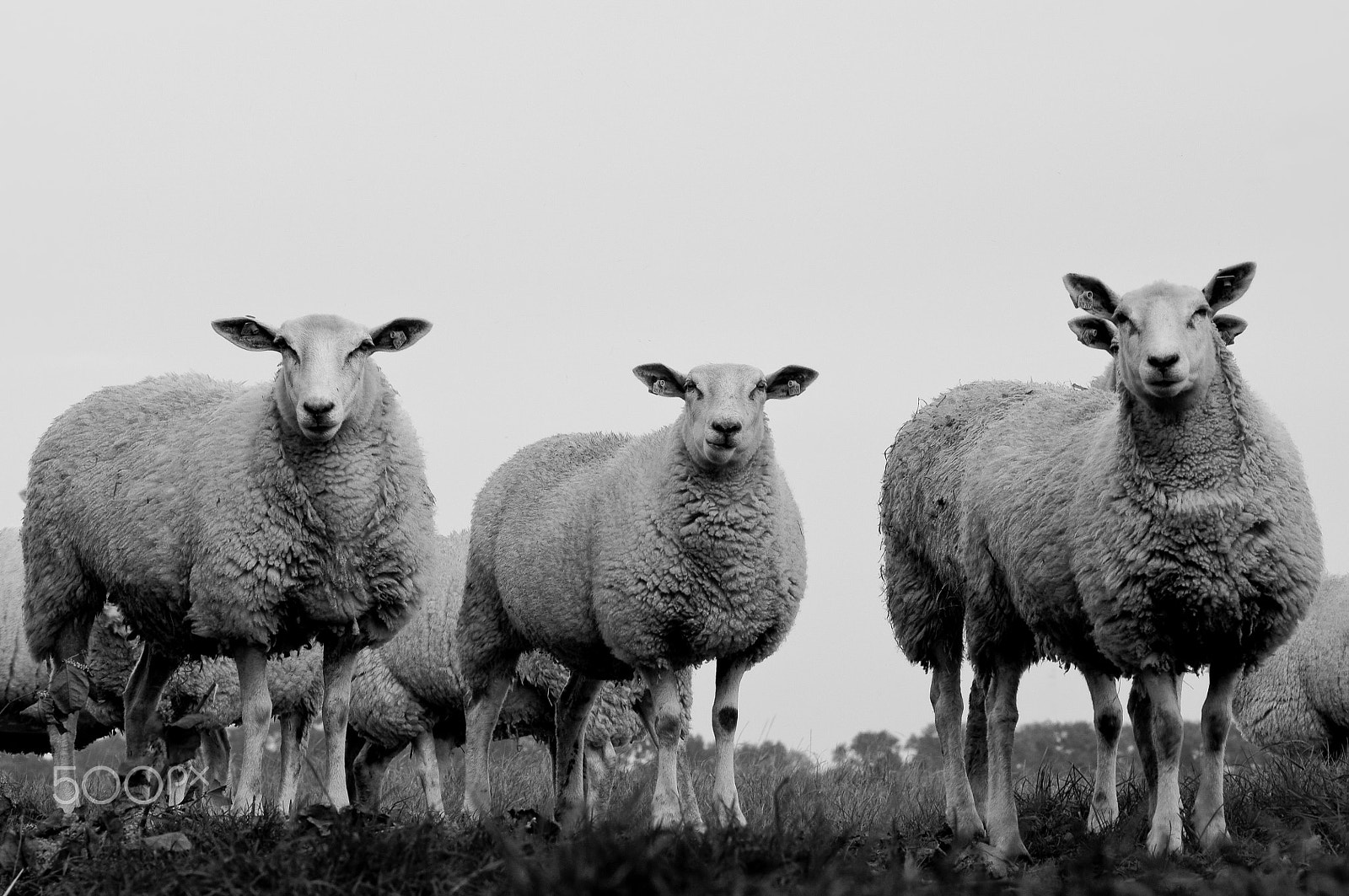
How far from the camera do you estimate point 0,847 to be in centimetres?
580

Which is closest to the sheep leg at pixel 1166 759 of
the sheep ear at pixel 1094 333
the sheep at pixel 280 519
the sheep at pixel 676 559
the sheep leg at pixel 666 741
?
the sheep ear at pixel 1094 333

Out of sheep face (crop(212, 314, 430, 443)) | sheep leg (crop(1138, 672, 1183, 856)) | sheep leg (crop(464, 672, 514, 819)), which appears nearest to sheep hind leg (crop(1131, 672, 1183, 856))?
sheep leg (crop(1138, 672, 1183, 856))

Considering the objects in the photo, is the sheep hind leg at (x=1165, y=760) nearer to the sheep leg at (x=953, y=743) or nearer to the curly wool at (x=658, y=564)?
the sheep leg at (x=953, y=743)

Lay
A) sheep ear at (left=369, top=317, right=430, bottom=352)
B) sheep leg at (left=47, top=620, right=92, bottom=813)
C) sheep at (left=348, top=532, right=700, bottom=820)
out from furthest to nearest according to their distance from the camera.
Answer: sheep at (left=348, top=532, right=700, bottom=820) < sheep leg at (left=47, top=620, right=92, bottom=813) < sheep ear at (left=369, top=317, right=430, bottom=352)

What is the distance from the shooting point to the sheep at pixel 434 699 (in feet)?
40.3

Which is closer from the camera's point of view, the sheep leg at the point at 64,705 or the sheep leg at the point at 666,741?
the sheep leg at the point at 666,741

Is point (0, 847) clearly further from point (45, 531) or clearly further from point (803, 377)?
point (803, 377)

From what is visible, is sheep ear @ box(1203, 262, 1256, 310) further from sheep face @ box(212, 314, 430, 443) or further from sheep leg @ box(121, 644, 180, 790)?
sheep leg @ box(121, 644, 180, 790)

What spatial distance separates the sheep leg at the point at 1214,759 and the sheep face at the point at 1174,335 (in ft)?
4.01

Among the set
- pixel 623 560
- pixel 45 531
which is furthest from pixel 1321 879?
pixel 45 531

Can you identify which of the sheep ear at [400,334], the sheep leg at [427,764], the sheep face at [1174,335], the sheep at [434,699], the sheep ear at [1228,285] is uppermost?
the sheep ear at [400,334]

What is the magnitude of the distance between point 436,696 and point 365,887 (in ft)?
25.9

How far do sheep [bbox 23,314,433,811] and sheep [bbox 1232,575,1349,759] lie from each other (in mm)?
7117

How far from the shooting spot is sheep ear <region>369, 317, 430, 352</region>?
26.6 ft
